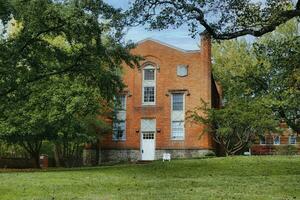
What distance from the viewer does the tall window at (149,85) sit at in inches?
1997

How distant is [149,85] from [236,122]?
39.6ft

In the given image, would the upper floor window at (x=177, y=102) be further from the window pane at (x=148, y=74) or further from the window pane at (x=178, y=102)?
the window pane at (x=148, y=74)

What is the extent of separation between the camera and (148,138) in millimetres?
50031

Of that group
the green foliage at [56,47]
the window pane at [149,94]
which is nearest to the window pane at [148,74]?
the window pane at [149,94]

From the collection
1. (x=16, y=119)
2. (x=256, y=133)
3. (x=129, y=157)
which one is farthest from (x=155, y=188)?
(x=129, y=157)

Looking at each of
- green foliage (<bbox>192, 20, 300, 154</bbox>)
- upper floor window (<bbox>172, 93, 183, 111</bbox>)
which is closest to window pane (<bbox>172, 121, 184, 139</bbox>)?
upper floor window (<bbox>172, 93, 183, 111</bbox>)

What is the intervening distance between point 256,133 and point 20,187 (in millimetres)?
28898

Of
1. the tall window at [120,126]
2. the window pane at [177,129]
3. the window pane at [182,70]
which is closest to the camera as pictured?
the window pane at [177,129]

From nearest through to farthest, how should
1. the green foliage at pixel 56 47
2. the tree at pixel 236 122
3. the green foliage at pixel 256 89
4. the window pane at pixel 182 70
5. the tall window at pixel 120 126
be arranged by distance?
the green foliage at pixel 56 47 < the green foliage at pixel 256 89 < the tree at pixel 236 122 < the window pane at pixel 182 70 < the tall window at pixel 120 126

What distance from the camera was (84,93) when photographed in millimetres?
33750

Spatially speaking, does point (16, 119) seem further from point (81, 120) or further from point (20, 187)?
point (20, 187)

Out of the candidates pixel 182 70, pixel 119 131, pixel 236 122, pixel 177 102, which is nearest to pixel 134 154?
pixel 119 131

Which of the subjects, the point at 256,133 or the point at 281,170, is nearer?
the point at 281,170

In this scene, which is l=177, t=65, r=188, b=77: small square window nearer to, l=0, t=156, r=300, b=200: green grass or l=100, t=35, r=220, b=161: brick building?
l=100, t=35, r=220, b=161: brick building
